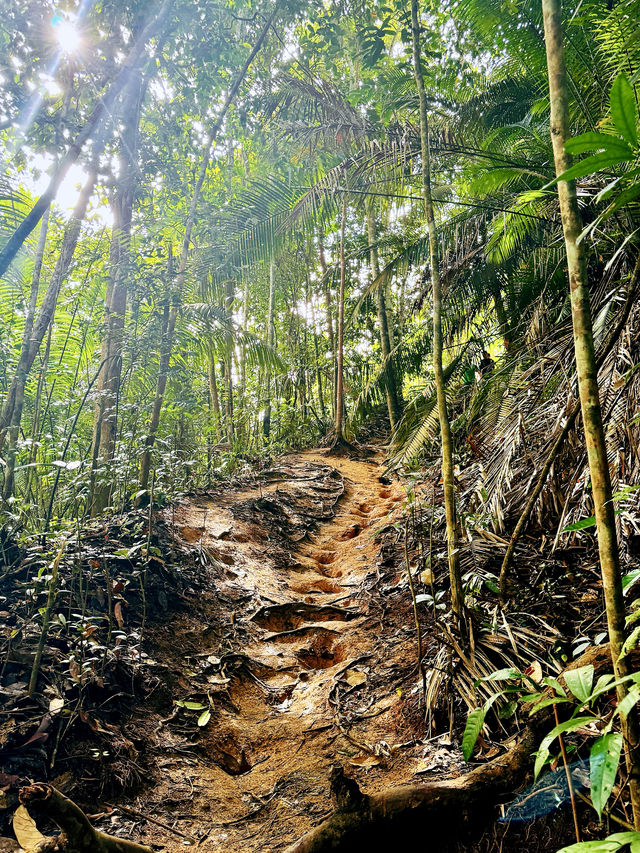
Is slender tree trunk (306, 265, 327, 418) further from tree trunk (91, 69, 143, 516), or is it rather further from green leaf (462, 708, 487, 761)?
green leaf (462, 708, 487, 761)

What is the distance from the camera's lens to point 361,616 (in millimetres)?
3131

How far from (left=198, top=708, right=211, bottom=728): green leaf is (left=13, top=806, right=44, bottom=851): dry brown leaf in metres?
0.98

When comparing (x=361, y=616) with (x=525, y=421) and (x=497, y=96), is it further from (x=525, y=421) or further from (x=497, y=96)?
(x=497, y=96)

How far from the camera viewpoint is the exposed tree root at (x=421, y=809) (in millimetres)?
1317

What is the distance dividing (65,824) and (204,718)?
4.39 ft

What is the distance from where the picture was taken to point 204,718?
230 cm

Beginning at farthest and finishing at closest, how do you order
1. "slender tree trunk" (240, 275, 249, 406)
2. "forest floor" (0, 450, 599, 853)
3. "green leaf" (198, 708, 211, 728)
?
1. "slender tree trunk" (240, 275, 249, 406)
2. "green leaf" (198, 708, 211, 728)
3. "forest floor" (0, 450, 599, 853)

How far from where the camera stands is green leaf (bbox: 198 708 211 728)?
228 centimetres

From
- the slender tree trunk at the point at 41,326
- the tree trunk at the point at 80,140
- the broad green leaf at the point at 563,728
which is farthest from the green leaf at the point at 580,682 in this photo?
the slender tree trunk at the point at 41,326

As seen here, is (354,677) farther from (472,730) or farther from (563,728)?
(563,728)

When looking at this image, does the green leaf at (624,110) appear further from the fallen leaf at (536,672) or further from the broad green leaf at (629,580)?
the fallen leaf at (536,672)

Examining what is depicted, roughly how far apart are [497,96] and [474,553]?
5.31 meters

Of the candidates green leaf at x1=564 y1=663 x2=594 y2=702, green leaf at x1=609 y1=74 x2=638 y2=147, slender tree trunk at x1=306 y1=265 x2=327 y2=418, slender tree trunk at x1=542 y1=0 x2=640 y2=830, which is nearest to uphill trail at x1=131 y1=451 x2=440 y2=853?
green leaf at x1=564 y1=663 x2=594 y2=702

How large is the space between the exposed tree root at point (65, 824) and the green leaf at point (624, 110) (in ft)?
5.25
